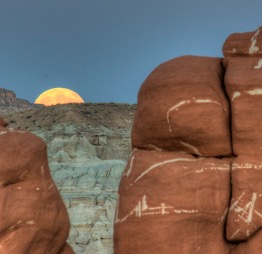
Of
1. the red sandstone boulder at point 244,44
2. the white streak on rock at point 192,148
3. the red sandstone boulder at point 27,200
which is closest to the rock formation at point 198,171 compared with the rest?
the white streak on rock at point 192,148

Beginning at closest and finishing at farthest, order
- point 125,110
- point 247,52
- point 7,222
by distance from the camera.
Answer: point 7,222
point 247,52
point 125,110

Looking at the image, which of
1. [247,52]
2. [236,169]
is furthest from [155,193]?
[247,52]

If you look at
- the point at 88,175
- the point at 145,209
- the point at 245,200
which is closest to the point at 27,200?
the point at 145,209

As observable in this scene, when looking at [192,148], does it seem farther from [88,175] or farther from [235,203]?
[88,175]

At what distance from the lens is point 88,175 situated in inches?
1800

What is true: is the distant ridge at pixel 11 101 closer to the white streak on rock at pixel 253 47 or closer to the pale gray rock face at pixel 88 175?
the pale gray rock face at pixel 88 175

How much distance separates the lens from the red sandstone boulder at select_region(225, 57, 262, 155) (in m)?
11.0

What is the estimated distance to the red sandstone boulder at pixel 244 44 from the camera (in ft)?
38.5

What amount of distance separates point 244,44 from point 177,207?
13.1ft

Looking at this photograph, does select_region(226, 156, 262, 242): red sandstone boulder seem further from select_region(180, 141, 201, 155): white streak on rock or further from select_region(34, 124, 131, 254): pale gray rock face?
select_region(34, 124, 131, 254): pale gray rock face

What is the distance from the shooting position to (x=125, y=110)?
77.6 meters

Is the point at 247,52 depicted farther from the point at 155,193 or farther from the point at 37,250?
the point at 37,250

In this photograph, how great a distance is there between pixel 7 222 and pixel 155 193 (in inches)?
123

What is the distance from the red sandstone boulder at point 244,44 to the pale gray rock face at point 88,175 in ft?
88.4
